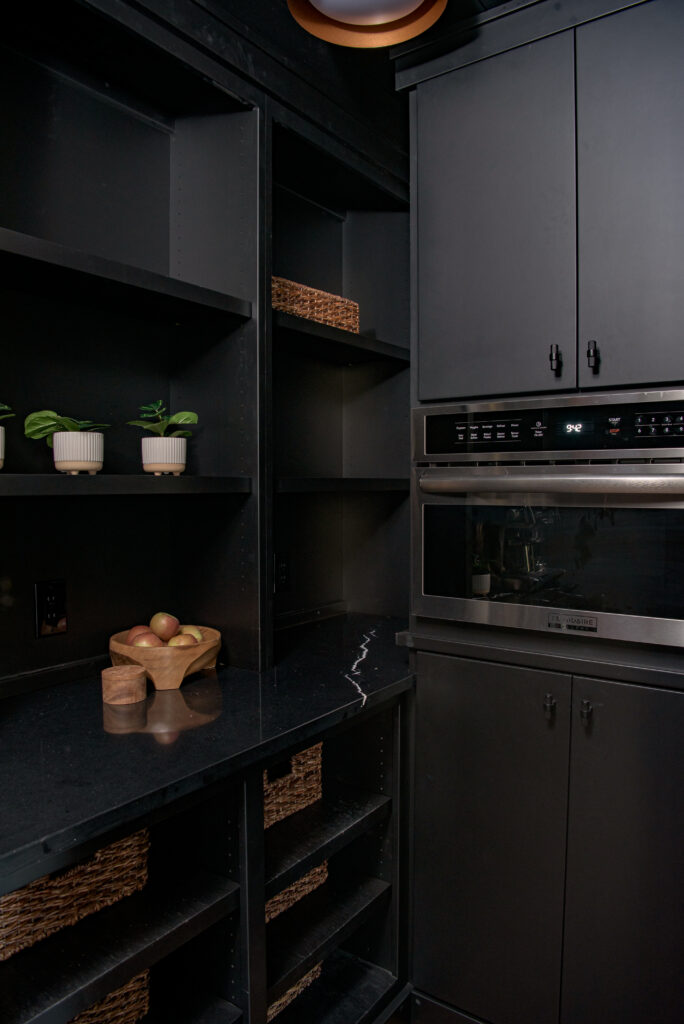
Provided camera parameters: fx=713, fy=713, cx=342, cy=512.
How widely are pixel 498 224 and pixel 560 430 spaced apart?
1.66 feet

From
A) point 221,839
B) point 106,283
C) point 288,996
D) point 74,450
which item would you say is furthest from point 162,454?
point 288,996

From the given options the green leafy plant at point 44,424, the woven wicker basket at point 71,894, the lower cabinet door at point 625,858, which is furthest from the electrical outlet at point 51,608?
the lower cabinet door at point 625,858

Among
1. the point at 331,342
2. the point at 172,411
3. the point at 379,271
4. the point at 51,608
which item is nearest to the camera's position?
the point at 51,608

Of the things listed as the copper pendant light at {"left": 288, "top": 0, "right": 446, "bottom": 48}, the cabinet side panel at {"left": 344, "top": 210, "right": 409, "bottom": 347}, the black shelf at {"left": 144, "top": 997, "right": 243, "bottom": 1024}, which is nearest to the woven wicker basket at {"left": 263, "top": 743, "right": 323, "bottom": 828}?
the black shelf at {"left": 144, "top": 997, "right": 243, "bottom": 1024}

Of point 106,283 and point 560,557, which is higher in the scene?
point 106,283

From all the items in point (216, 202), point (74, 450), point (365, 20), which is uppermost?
point (365, 20)

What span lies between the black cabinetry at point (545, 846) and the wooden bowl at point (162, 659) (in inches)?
21.7

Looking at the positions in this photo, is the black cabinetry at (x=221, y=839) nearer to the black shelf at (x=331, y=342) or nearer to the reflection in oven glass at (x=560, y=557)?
the reflection in oven glass at (x=560, y=557)

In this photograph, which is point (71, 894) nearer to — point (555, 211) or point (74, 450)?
point (74, 450)

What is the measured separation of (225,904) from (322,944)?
1.30 ft

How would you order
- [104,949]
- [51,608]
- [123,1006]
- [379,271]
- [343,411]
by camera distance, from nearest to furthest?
[104,949]
[123,1006]
[51,608]
[379,271]
[343,411]

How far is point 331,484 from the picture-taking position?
1908 millimetres

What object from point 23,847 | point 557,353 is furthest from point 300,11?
point 23,847

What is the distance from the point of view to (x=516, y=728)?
1.60 meters
